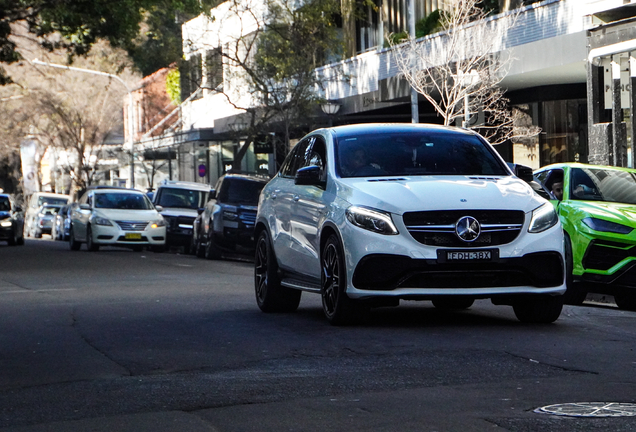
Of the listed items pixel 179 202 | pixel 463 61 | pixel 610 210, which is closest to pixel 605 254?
pixel 610 210

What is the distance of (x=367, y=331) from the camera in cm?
996

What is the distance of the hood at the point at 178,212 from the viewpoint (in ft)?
112

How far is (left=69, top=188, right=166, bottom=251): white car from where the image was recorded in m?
31.2

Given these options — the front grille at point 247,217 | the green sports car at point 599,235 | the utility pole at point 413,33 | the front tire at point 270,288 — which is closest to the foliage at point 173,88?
the utility pole at point 413,33

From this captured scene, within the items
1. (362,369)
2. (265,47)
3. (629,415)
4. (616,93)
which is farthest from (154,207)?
(629,415)

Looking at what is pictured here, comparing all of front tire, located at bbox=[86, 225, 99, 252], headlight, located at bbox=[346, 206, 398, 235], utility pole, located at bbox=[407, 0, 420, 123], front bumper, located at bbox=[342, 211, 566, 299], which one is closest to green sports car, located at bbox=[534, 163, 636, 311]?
front bumper, located at bbox=[342, 211, 566, 299]

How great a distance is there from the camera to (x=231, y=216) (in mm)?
27234

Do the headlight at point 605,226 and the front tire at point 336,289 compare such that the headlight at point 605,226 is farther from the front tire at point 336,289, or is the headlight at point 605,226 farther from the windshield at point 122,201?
the windshield at point 122,201

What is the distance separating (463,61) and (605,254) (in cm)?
1552

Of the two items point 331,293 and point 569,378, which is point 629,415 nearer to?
point 569,378

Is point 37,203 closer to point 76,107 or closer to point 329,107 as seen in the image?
point 76,107

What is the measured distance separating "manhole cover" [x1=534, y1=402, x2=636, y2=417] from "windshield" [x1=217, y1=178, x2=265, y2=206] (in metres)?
21.5

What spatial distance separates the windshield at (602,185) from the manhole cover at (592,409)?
7.60 m

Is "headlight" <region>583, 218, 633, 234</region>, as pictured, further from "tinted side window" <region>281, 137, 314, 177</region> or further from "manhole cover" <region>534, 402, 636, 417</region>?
"manhole cover" <region>534, 402, 636, 417</region>
